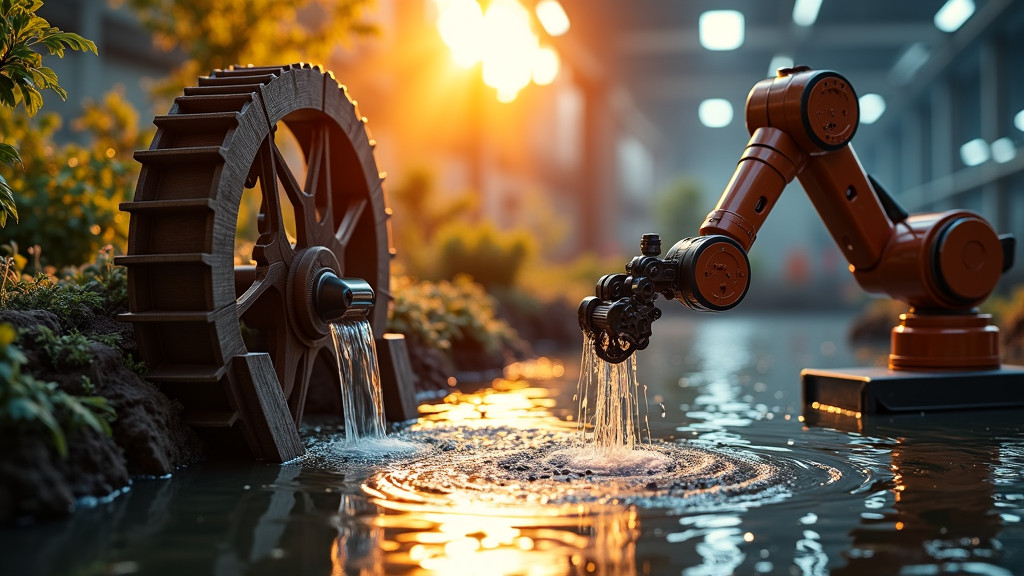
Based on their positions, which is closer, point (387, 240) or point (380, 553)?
point (380, 553)

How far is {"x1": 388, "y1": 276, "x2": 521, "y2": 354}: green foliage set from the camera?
9.95 metres

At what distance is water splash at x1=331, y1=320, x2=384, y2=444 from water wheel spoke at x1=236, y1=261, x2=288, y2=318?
1.51ft

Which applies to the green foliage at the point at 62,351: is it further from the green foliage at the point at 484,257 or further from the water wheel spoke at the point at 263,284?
the green foliage at the point at 484,257

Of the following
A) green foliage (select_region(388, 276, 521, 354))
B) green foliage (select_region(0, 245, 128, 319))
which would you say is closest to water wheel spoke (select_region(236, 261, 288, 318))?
green foliage (select_region(0, 245, 128, 319))

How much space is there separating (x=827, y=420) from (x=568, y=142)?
42.4m

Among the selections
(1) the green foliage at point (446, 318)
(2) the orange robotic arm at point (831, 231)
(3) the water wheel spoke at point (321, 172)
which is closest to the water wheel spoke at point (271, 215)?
(3) the water wheel spoke at point (321, 172)

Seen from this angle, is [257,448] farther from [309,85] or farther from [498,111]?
[498,111]

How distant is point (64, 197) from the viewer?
28.5 ft

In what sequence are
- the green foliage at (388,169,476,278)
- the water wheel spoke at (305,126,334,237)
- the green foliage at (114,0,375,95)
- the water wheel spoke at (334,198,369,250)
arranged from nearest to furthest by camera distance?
the water wheel spoke at (305,126,334,237) < the water wheel spoke at (334,198,369,250) < the green foliage at (114,0,375,95) < the green foliage at (388,169,476,278)

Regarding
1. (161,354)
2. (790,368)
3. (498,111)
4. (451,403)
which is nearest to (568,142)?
(498,111)

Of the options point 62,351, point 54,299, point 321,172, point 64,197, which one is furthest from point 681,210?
point 62,351

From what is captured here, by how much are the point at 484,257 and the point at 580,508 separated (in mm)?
13553

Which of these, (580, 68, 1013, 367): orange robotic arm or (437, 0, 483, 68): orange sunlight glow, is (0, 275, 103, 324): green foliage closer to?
(580, 68, 1013, 367): orange robotic arm

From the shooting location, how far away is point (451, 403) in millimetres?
8469
